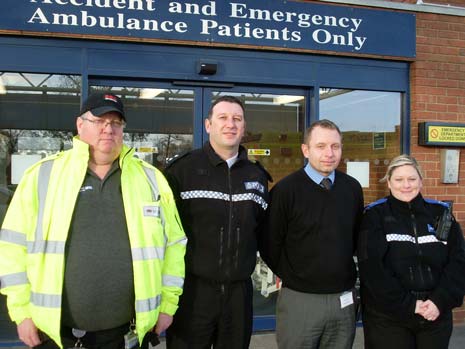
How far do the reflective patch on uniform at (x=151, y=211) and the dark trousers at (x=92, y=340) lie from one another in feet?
2.01

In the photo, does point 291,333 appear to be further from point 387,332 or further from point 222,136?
point 222,136

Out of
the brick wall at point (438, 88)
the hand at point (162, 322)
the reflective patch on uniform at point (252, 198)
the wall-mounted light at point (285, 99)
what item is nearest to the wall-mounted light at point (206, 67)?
the wall-mounted light at point (285, 99)

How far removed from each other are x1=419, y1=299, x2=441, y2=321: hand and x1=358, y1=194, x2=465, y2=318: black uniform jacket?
1.3 inches

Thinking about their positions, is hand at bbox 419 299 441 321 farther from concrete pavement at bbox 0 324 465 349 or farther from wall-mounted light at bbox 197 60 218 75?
wall-mounted light at bbox 197 60 218 75

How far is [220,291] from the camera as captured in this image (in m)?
2.79

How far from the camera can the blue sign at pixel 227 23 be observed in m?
4.41

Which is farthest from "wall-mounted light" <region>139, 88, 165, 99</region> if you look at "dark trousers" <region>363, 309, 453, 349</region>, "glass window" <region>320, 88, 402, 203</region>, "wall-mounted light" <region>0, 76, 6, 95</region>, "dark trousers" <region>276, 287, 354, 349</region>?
"dark trousers" <region>363, 309, 453, 349</region>

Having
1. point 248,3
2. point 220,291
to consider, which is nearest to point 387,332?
point 220,291

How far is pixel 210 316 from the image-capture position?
109 inches

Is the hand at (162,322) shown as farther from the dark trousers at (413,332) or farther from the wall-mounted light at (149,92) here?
the wall-mounted light at (149,92)

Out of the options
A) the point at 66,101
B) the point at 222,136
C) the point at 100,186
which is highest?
the point at 66,101

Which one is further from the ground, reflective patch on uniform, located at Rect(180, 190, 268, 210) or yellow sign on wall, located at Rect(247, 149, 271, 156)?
yellow sign on wall, located at Rect(247, 149, 271, 156)

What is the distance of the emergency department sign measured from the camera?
515cm

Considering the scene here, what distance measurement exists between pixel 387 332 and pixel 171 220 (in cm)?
148
